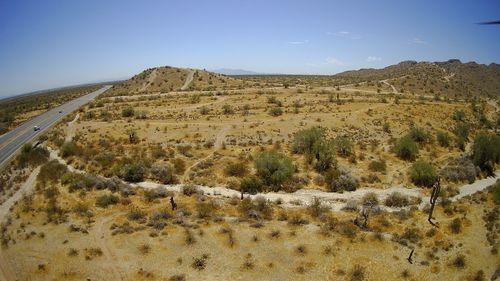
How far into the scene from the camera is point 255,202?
2573cm

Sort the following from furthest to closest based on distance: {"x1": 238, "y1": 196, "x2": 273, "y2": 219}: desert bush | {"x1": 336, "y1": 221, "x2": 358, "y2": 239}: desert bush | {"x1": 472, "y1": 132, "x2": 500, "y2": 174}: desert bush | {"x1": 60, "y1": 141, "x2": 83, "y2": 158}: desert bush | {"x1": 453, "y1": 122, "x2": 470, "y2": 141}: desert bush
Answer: {"x1": 453, "y1": 122, "x2": 470, "y2": 141}: desert bush < {"x1": 60, "y1": 141, "x2": 83, "y2": 158}: desert bush < {"x1": 472, "y1": 132, "x2": 500, "y2": 174}: desert bush < {"x1": 238, "y1": 196, "x2": 273, "y2": 219}: desert bush < {"x1": 336, "y1": 221, "x2": 358, "y2": 239}: desert bush

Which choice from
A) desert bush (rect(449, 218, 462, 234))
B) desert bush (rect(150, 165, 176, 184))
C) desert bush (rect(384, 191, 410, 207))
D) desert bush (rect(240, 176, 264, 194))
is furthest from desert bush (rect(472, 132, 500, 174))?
desert bush (rect(150, 165, 176, 184))

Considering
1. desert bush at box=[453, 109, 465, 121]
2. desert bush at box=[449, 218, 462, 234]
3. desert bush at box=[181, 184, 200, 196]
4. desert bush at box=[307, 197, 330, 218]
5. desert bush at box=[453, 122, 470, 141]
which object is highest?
desert bush at box=[453, 109, 465, 121]

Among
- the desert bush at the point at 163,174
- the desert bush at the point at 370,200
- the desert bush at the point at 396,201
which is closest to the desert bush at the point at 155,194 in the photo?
the desert bush at the point at 163,174

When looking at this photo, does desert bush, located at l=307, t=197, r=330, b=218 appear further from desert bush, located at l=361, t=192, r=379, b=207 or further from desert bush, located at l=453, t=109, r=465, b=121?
desert bush, located at l=453, t=109, r=465, b=121

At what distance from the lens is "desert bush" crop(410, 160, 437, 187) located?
29203mm

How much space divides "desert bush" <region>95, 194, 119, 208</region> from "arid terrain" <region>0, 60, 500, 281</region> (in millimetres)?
104

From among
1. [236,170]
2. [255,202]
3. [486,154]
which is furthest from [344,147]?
[255,202]

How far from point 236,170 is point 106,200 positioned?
11.1m

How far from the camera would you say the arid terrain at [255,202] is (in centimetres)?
1814

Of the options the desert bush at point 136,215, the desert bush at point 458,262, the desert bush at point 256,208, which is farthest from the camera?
the desert bush at point 256,208

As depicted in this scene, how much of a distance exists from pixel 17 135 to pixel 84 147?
27.2 metres

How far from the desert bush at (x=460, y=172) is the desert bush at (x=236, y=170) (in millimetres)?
17371

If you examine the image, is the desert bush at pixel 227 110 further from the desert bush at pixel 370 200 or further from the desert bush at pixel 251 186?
the desert bush at pixel 370 200
